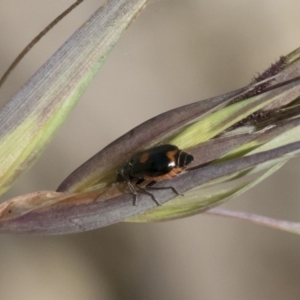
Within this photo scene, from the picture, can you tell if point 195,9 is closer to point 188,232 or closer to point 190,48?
point 190,48

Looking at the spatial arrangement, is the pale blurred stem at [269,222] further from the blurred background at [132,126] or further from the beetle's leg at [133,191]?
the blurred background at [132,126]

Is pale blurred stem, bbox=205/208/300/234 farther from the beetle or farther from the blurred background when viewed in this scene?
the blurred background

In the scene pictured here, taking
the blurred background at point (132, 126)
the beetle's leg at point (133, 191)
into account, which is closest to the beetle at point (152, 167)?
the beetle's leg at point (133, 191)

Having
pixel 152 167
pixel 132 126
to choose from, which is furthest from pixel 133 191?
pixel 132 126

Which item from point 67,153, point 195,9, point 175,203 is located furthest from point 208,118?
point 195,9

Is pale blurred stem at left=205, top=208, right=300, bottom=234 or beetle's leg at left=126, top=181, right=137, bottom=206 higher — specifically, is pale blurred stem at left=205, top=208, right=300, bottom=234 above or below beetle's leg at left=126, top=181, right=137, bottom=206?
below

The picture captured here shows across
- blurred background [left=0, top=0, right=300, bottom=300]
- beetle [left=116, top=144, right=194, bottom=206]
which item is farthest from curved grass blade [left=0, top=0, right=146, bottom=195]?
blurred background [left=0, top=0, right=300, bottom=300]
